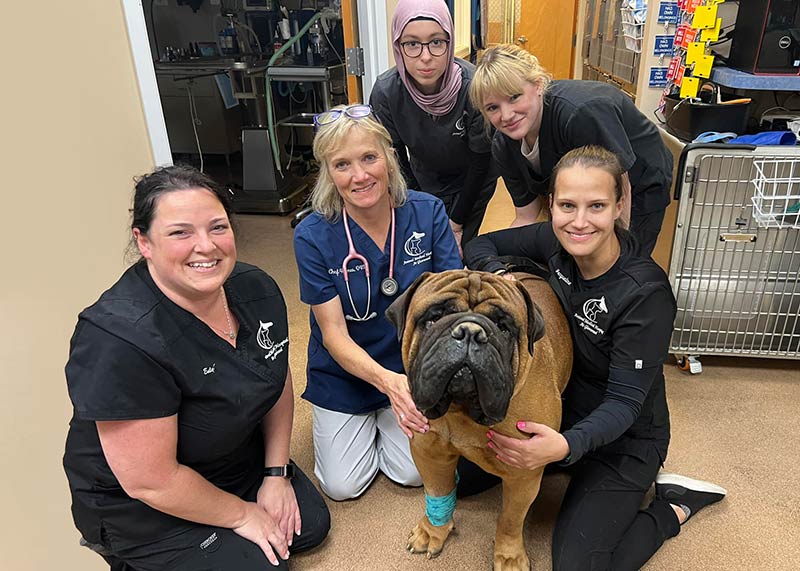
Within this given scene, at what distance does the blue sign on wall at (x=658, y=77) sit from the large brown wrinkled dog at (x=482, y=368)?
1.68m

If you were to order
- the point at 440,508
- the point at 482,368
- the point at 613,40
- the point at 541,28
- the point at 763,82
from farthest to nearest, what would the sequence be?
the point at 541,28, the point at 613,40, the point at 763,82, the point at 440,508, the point at 482,368

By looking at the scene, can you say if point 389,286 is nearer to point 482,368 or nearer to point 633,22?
point 482,368

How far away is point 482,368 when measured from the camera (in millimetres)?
1094

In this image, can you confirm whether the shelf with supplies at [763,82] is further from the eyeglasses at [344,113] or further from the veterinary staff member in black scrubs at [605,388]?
the eyeglasses at [344,113]

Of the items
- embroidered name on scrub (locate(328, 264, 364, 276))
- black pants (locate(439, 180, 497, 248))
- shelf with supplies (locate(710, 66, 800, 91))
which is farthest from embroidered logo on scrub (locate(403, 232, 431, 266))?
shelf with supplies (locate(710, 66, 800, 91))

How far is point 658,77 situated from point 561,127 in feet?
3.96

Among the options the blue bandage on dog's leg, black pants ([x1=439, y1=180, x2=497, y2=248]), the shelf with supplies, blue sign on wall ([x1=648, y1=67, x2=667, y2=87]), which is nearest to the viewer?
the blue bandage on dog's leg

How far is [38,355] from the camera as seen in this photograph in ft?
4.71

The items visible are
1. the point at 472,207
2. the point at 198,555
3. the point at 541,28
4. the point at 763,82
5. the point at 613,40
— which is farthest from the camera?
the point at 541,28

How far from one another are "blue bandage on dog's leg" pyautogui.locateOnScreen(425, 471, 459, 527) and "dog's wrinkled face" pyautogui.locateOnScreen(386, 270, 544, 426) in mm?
462

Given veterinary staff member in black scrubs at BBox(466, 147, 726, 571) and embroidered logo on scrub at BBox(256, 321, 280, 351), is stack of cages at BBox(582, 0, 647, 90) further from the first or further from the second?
embroidered logo on scrub at BBox(256, 321, 280, 351)

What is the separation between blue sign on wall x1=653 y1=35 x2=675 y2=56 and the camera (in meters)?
2.59

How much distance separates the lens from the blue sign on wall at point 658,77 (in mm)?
2648

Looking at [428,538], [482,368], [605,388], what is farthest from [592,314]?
[428,538]
